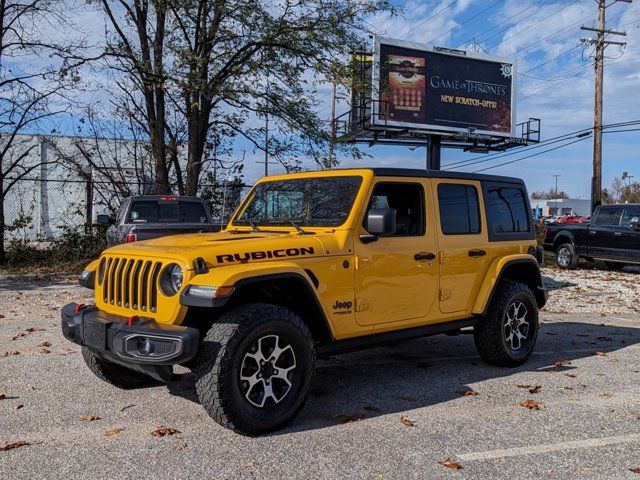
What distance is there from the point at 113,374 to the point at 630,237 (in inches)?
555

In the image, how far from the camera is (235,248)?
4.23m

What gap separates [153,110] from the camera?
50.3 feet

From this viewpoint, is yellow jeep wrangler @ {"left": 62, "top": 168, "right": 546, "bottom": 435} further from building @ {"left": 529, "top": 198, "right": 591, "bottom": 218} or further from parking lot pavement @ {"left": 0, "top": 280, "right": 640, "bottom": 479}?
building @ {"left": 529, "top": 198, "right": 591, "bottom": 218}

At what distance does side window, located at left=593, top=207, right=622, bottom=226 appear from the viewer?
Answer: 51.8ft

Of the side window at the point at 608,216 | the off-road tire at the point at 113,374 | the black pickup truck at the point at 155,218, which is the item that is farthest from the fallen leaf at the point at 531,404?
the side window at the point at 608,216

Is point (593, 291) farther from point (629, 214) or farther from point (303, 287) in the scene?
point (303, 287)

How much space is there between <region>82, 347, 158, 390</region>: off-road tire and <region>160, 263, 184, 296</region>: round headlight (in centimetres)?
124

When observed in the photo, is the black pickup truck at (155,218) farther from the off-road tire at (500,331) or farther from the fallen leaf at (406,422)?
the fallen leaf at (406,422)

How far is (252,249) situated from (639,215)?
14064mm

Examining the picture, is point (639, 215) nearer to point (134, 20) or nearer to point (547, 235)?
point (547, 235)

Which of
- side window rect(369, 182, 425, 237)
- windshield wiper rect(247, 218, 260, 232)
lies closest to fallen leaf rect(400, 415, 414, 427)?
side window rect(369, 182, 425, 237)

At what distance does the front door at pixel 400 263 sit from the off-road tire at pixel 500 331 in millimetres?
899

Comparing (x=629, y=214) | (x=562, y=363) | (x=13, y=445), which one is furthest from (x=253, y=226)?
(x=629, y=214)

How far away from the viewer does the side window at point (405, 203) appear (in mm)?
5148
